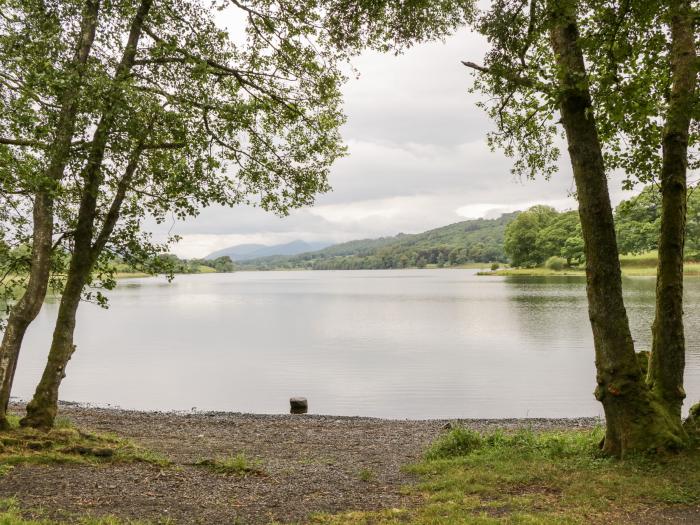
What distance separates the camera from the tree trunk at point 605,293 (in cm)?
889

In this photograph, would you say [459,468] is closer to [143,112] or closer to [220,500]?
[220,500]

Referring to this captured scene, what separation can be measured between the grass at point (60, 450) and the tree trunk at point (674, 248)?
9.03 metres

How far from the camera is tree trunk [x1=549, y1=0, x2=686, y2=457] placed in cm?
889

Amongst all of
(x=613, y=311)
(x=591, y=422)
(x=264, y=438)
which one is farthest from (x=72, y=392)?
(x=613, y=311)

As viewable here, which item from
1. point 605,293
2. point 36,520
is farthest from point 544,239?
point 36,520

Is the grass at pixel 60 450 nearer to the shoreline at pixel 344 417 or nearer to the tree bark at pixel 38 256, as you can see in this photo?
the tree bark at pixel 38 256

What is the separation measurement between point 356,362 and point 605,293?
24439mm

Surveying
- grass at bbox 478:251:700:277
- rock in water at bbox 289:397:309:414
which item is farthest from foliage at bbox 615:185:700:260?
rock in water at bbox 289:397:309:414

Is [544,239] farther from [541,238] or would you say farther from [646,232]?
[646,232]

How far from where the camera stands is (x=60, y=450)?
9.74m

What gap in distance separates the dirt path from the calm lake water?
804 cm

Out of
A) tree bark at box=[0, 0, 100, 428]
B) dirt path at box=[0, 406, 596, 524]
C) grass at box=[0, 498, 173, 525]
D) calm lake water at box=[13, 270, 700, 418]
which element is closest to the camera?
grass at box=[0, 498, 173, 525]

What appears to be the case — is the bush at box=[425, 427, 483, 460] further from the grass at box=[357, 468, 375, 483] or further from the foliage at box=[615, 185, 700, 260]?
the foliage at box=[615, 185, 700, 260]

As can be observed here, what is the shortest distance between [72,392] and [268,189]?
746 inches
